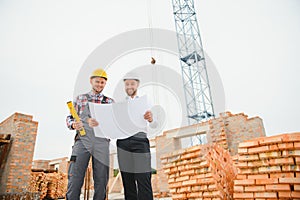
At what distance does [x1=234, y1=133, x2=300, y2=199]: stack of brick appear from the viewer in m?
1.81

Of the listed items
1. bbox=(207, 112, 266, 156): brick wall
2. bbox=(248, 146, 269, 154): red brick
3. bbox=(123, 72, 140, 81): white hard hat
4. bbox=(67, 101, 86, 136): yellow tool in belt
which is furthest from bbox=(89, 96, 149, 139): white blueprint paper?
bbox=(207, 112, 266, 156): brick wall

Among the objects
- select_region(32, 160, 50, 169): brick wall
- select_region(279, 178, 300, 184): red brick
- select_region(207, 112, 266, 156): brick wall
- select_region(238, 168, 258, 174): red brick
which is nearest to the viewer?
select_region(279, 178, 300, 184): red brick

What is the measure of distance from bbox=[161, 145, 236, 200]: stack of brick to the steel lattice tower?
8.76m

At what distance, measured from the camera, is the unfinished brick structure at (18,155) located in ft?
17.2

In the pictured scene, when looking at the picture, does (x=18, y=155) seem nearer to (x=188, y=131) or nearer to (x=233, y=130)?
(x=188, y=131)

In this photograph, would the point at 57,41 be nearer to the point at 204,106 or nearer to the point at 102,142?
the point at 102,142

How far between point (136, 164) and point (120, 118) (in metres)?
0.48

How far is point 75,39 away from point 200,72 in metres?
7.77

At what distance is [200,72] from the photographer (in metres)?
12.5

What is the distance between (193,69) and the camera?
42.1ft

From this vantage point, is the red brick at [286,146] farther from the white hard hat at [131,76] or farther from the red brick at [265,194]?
the white hard hat at [131,76]

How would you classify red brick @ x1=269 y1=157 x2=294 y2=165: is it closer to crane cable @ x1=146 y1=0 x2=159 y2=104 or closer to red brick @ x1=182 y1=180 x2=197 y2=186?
red brick @ x1=182 y1=180 x2=197 y2=186

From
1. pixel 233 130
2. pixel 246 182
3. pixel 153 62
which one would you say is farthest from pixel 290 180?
pixel 233 130

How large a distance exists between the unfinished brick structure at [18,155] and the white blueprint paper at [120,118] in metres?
4.78
